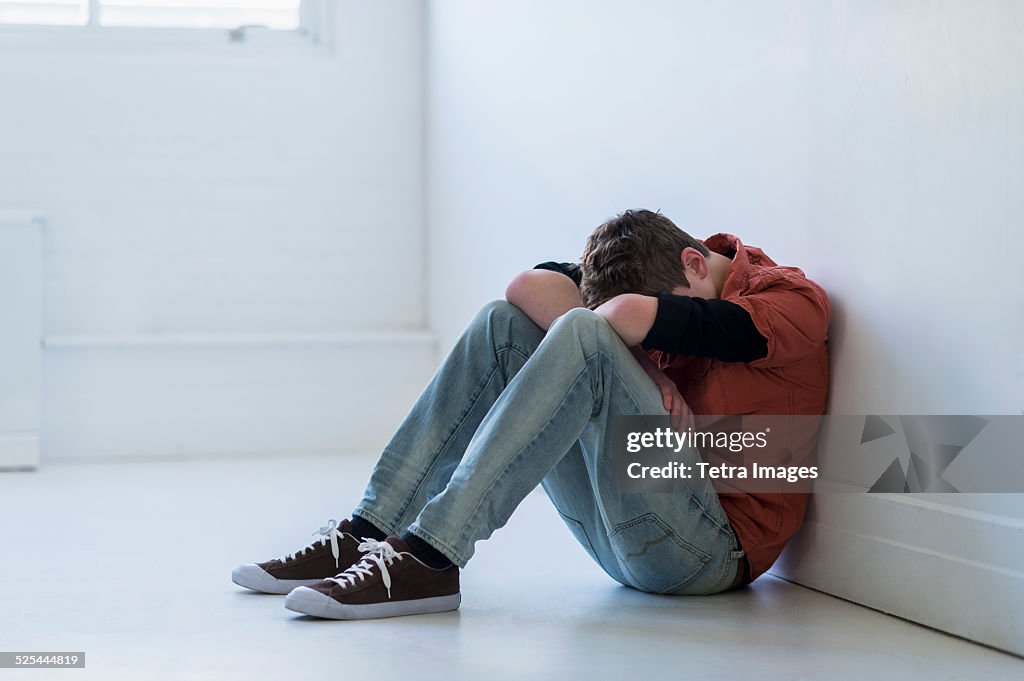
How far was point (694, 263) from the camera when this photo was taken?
5.66 feet

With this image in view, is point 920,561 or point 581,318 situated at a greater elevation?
point 581,318

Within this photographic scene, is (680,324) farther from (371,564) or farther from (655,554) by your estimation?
(371,564)

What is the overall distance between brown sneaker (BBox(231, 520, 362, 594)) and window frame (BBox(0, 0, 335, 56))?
2.78 m

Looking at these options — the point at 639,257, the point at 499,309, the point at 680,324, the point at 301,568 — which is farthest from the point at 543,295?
the point at 301,568

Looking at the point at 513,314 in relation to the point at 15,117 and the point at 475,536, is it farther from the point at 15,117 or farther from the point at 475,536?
the point at 15,117

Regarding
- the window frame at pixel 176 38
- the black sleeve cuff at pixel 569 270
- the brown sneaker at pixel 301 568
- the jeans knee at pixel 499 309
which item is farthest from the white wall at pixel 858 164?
the window frame at pixel 176 38

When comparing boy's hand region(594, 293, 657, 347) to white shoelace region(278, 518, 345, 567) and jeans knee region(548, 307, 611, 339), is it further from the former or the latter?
white shoelace region(278, 518, 345, 567)

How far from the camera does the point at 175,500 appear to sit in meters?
2.97

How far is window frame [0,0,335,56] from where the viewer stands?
394 centimetres

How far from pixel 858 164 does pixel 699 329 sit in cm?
39

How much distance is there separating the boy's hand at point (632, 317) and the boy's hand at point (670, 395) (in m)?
0.09

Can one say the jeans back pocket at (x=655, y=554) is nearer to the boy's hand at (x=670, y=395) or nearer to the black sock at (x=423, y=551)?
the boy's hand at (x=670, y=395)

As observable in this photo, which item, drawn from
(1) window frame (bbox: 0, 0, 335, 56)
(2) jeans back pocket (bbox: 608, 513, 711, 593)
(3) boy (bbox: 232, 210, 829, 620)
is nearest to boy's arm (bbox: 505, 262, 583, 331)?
(3) boy (bbox: 232, 210, 829, 620)

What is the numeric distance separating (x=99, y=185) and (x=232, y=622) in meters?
2.76
